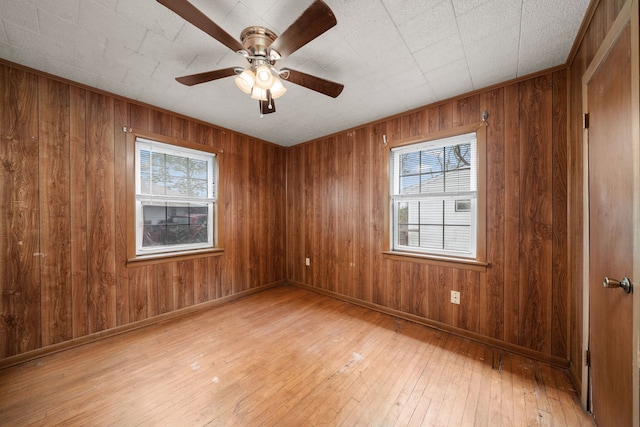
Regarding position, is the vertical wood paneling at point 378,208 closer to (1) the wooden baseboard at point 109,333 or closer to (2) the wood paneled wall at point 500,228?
(2) the wood paneled wall at point 500,228

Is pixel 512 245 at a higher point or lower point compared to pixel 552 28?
lower

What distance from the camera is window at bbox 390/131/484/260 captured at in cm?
234

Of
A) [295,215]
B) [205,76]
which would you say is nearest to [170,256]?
[295,215]

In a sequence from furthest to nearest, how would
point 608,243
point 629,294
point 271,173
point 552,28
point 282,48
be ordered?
point 271,173 < point 552,28 < point 282,48 < point 608,243 < point 629,294

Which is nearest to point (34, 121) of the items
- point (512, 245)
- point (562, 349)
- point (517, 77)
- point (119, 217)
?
point (119, 217)

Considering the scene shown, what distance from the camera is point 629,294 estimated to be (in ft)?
3.25

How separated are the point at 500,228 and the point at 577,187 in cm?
60

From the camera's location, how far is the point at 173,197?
281cm

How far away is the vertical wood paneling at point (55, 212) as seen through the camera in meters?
2.01

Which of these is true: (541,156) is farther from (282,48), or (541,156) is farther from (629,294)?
(282,48)

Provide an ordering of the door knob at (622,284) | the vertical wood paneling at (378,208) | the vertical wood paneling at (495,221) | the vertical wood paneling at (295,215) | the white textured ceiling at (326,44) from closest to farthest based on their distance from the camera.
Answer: the door knob at (622,284) → the white textured ceiling at (326,44) → the vertical wood paneling at (495,221) → the vertical wood paneling at (378,208) → the vertical wood paneling at (295,215)

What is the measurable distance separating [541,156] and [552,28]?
921 millimetres

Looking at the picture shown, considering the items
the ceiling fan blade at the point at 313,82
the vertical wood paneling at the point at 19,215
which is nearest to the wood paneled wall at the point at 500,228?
the ceiling fan blade at the point at 313,82

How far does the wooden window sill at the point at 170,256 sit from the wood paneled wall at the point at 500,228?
1873 mm
